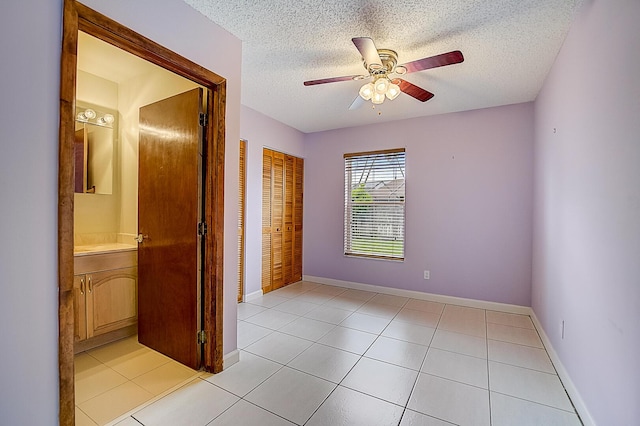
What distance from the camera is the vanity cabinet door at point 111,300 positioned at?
8.11 feet

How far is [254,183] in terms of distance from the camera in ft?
13.1

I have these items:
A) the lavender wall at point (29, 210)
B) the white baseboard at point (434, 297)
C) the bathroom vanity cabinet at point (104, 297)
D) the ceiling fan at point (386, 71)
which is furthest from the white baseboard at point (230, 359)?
the white baseboard at point (434, 297)

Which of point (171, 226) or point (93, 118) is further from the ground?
point (93, 118)

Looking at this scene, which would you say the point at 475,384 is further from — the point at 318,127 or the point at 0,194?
the point at 318,127

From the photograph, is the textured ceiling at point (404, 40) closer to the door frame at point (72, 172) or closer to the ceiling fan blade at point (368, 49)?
the ceiling fan blade at point (368, 49)

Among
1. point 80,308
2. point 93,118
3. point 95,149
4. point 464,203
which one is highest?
point 93,118

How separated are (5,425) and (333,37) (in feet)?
9.15

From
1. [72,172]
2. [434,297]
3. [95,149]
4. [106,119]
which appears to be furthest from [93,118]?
[434,297]

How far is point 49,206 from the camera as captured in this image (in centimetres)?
131

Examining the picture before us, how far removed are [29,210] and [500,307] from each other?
4.35m

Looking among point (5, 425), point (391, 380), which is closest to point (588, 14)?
point (391, 380)

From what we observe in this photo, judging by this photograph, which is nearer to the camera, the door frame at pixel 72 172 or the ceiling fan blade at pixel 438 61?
the door frame at pixel 72 172

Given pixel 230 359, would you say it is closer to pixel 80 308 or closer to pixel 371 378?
pixel 371 378

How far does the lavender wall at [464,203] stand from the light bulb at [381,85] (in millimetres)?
1960
